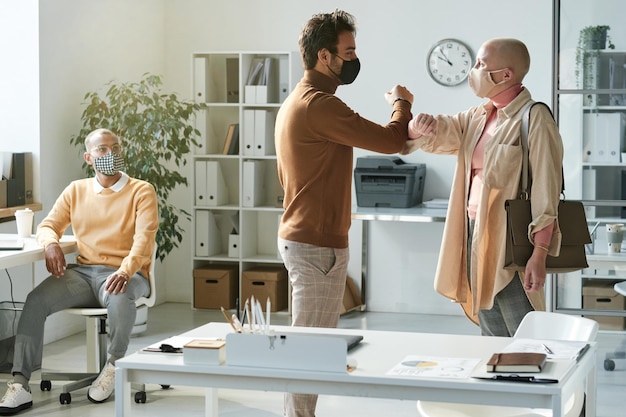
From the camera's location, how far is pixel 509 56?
3166mm

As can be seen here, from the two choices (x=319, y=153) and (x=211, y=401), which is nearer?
(x=211, y=401)

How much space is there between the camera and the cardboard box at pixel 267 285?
683 cm

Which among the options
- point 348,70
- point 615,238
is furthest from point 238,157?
point 348,70

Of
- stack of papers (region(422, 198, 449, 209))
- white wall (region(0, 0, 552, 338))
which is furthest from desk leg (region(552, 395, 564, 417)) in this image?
white wall (region(0, 0, 552, 338))

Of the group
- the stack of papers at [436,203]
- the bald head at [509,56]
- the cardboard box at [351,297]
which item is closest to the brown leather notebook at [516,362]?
the bald head at [509,56]

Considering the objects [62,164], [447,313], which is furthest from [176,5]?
[447,313]

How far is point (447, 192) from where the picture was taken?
686 centimetres

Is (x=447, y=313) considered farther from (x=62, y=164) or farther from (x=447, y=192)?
(x=62, y=164)

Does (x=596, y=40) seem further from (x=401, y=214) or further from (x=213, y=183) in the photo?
(x=213, y=183)

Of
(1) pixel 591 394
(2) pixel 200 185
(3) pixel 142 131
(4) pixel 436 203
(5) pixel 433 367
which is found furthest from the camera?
(2) pixel 200 185

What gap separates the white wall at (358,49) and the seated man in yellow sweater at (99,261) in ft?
4.18

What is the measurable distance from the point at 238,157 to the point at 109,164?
2.18 metres

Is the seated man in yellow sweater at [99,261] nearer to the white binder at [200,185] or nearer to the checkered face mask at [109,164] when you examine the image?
the checkered face mask at [109,164]

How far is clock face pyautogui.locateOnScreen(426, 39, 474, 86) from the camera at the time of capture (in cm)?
675
